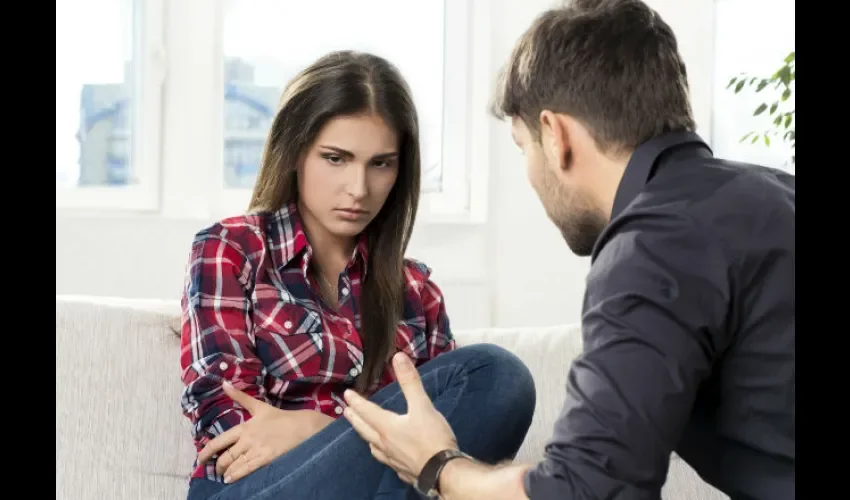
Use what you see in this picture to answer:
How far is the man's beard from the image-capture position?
4.21ft

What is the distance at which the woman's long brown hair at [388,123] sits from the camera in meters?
1.86

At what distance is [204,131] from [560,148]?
225 cm

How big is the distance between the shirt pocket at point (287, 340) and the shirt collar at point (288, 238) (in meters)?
0.09

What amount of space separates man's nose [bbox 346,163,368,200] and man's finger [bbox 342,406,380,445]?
1.63 feet

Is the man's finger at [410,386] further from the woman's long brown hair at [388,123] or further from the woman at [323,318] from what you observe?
the woman's long brown hair at [388,123]

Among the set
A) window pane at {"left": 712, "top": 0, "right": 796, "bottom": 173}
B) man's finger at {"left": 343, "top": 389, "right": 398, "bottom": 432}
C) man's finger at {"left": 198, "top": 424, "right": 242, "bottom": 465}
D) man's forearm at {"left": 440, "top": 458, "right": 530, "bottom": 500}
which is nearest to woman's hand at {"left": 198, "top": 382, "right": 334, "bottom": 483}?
man's finger at {"left": 198, "top": 424, "right": 242, "bottom": 465}

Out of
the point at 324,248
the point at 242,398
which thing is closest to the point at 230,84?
the point at 324,248

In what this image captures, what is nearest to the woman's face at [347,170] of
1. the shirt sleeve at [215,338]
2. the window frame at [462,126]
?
the shirt sleeve at [215,338]

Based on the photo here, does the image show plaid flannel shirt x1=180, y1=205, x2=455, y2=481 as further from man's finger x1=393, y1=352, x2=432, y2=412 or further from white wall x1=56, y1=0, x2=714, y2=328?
white wall x1=56, y1=0, x2=714, y2=328

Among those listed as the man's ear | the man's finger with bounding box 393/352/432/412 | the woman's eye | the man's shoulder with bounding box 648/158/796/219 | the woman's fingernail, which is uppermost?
the man's ear

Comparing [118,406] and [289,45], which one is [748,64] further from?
[118,406]

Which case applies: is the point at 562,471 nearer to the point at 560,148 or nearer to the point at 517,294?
the point at 560,148

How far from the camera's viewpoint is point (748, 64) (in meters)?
3.56
